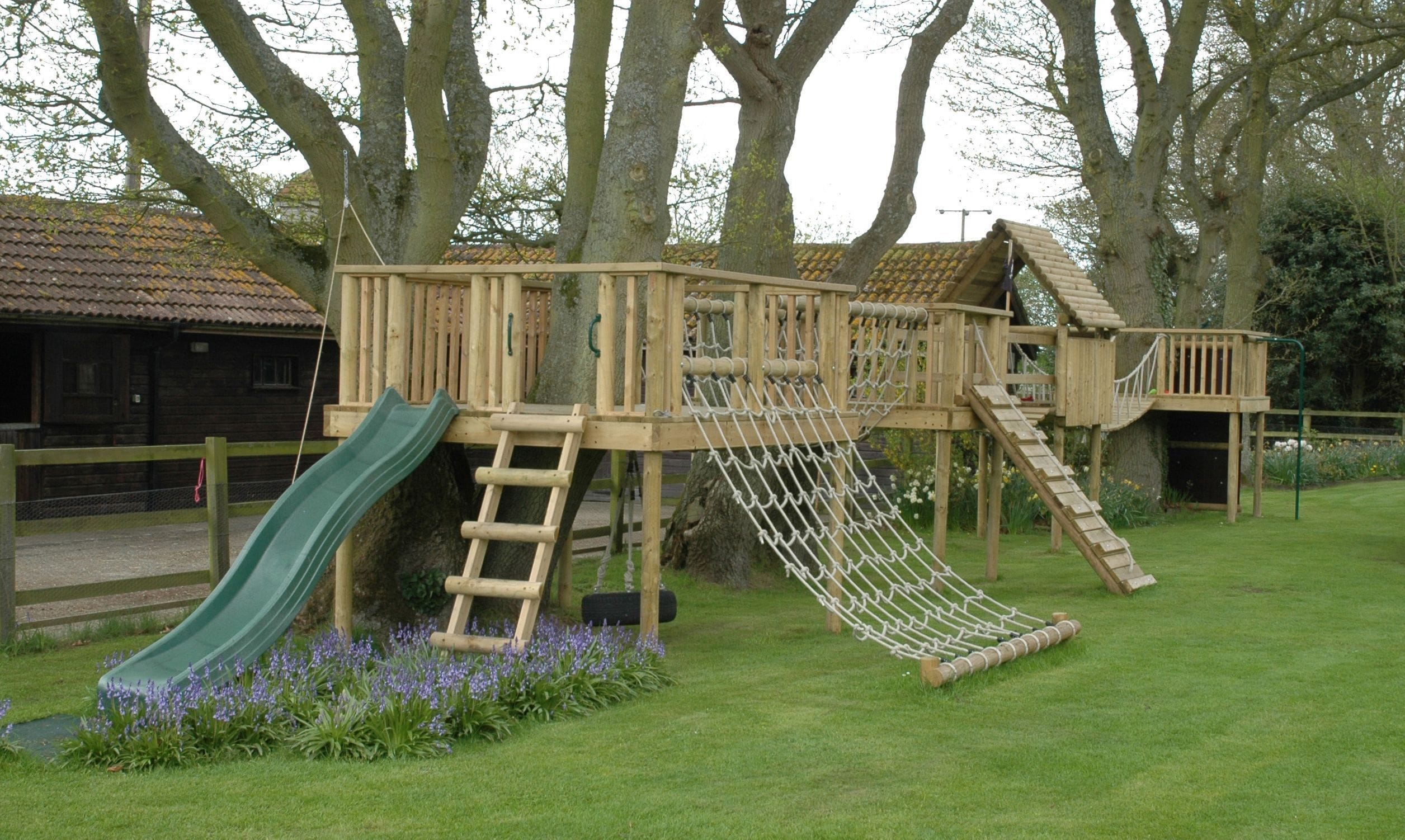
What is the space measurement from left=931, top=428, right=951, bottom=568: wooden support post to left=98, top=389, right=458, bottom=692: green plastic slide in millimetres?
5056

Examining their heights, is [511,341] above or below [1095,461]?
above

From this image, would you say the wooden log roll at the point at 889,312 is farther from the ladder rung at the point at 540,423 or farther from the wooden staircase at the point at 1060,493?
the ladder rung at the point at 540,423

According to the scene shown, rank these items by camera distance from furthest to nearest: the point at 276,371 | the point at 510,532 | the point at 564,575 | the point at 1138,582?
the point at 276,371 < the point at 1138,582 < the point at 564,575 < the point at 510,532

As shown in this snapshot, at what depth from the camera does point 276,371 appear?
1864cm

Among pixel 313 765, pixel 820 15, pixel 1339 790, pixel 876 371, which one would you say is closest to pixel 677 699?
pixel 313 765

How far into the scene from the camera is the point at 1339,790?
5688 mm

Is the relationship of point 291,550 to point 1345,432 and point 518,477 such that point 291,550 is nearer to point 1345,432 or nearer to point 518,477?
point 518,477

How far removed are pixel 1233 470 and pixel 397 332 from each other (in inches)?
512

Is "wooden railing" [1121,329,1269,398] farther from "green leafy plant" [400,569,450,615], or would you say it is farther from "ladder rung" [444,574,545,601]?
"ladder rung" [444,574,545,601]

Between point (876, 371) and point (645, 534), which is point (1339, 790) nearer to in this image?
point (645, 534)

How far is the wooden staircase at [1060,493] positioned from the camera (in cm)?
1138

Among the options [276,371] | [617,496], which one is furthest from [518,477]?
[276,371]

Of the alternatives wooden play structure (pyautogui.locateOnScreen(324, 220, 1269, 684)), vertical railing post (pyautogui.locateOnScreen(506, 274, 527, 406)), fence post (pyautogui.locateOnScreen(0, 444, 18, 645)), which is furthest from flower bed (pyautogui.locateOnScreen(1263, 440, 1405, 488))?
fence post (pyautogui.locateOnScreen(0, 444, 18, 645))

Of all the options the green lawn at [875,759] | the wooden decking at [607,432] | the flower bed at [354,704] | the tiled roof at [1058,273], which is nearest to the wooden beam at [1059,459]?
the tiled roof at [1058,273]
